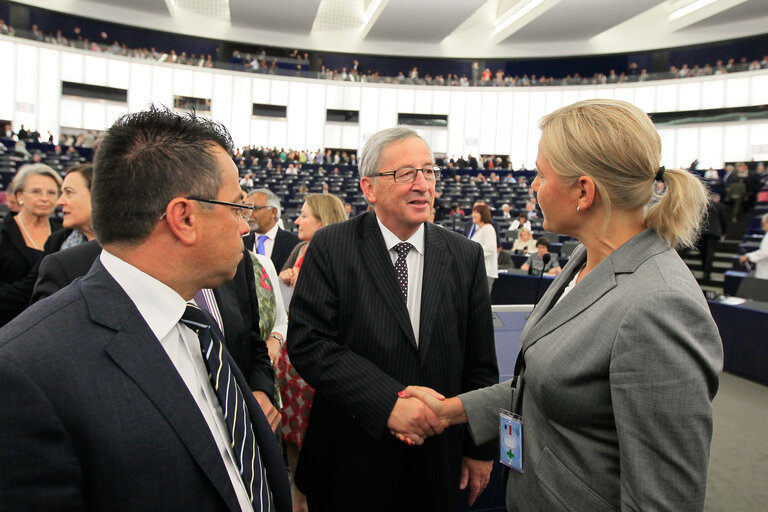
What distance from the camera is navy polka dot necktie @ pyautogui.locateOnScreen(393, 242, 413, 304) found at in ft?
5.50

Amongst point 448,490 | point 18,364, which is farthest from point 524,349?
point 18,364

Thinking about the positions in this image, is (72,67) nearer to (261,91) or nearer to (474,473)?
(261,91)

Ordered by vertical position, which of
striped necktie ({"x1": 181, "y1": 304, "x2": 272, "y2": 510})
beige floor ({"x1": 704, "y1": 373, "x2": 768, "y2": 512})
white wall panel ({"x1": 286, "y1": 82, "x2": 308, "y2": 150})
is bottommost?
beige floor ({"x1": 704, "y1": 373, "x2": 768, "y2": 512})

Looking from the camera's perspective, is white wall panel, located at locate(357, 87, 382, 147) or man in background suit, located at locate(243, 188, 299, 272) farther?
white wall panel, located at locate(357, 87, 382, 147)

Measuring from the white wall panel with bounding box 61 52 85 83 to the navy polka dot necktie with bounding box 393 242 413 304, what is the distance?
24.8 m

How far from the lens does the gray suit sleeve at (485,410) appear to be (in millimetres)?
1460

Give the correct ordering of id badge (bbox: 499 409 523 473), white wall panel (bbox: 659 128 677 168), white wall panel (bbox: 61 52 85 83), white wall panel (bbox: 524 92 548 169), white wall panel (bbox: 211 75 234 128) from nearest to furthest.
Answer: id badge (bbox: 499 409 523 473) < white wall panel (bbox: 61 52 85 83) < white wall panel (bbox: 659 128 677 168) < white wall panel (bbox: 211 75 234 128) < white wall panel (bbox: 524 92 548 169)

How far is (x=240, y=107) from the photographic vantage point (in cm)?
2450

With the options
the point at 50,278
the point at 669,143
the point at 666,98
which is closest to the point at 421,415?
the point at 50,278

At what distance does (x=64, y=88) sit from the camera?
70.8ft

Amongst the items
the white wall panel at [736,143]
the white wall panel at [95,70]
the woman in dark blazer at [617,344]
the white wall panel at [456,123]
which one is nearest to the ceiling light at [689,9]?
the white wall panel at [736,143]

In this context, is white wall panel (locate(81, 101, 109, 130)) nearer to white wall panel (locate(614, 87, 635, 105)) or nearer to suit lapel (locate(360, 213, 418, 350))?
white wall panel (locate(614, 87, 635, 105))

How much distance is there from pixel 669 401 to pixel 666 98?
2555 cm

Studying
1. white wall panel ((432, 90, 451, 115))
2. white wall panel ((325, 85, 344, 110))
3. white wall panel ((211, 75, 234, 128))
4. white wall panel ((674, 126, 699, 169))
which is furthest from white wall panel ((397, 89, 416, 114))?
white wall panel ((674, 126, 699, 169))
